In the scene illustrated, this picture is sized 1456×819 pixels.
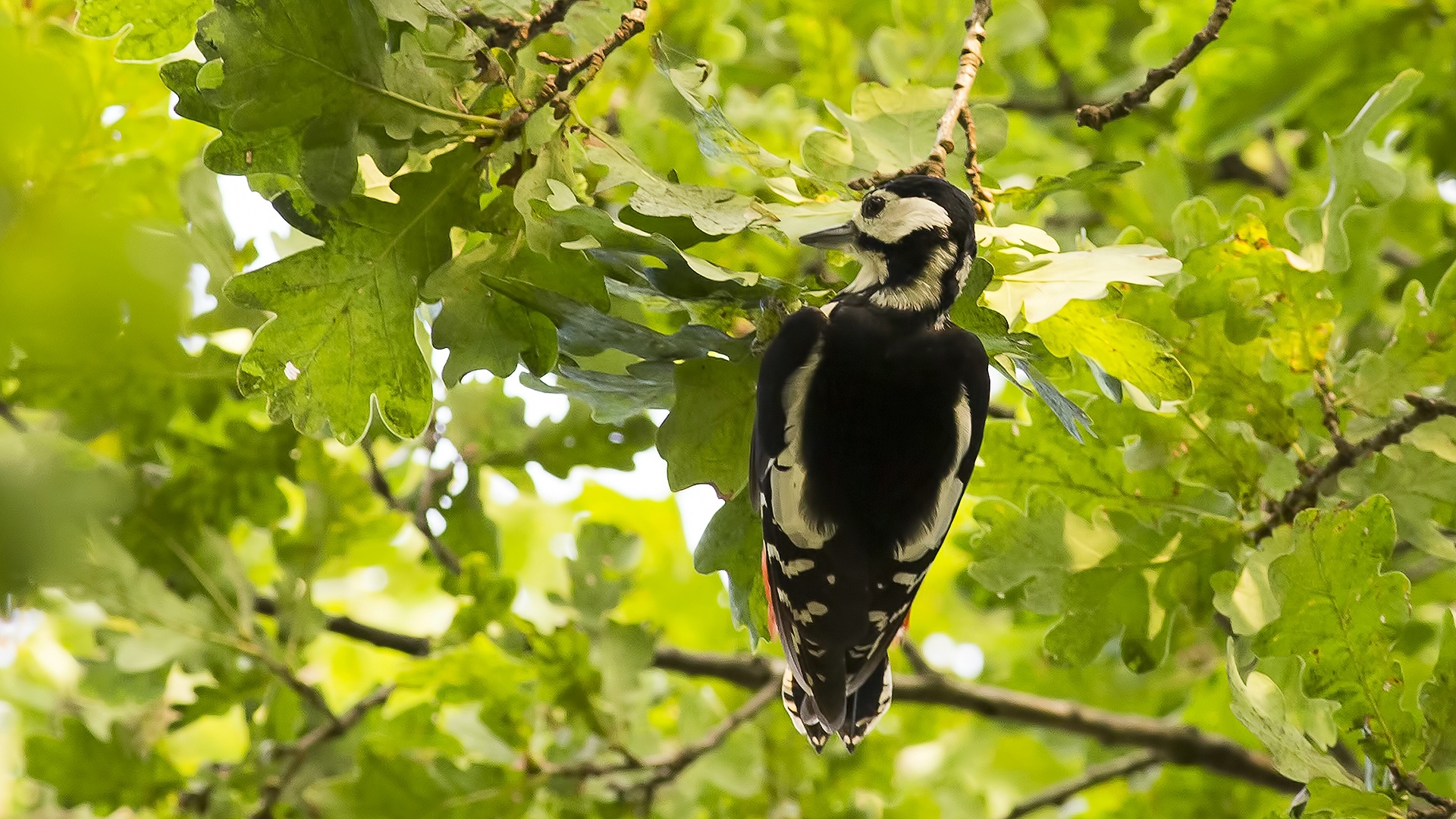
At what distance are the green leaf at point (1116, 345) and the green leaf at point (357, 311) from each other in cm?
75

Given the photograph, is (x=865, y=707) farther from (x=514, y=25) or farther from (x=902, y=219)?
(x=514, y=25)

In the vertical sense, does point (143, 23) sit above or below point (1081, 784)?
above

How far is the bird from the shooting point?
1450 mm

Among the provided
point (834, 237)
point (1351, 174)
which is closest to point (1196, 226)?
point (1351, 174)

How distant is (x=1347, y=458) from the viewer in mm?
1943

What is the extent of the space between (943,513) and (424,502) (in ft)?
4.44

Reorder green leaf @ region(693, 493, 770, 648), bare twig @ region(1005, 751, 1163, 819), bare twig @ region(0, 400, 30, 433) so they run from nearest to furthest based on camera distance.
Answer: green leaf @ region(693, 493, 770, 648), bare twig @ region(0, 400, 30, 433), bare twig @ region(1005, 751, 1163, 819)

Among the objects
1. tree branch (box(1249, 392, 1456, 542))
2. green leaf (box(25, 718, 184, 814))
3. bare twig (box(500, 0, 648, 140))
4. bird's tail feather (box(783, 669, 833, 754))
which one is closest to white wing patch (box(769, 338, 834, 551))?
bird's tail feather (box(783, 669, 833, 754))

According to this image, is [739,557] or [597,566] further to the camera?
[597,566]

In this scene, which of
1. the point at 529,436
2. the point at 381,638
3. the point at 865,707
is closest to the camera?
the point at 865,707

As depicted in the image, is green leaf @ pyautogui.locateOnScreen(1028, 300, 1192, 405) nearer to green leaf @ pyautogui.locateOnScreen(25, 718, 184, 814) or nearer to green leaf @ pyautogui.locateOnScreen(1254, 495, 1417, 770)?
green leaf @ pyautogui.locateOnScreen(1254, 495, 1417, 770)

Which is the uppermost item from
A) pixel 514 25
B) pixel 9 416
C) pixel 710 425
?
pixel 514 25

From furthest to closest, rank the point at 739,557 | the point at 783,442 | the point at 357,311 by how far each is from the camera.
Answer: the point at 739,557
the point at 357,311
the point at 783,442

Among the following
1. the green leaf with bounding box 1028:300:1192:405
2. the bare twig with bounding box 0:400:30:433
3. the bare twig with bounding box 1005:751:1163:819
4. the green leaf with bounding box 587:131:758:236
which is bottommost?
the bare twig with bounding box 1005:751:1163:819
